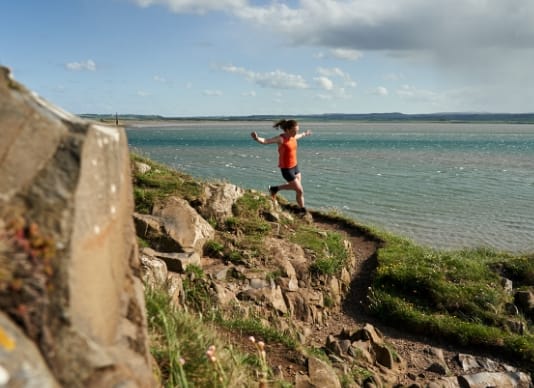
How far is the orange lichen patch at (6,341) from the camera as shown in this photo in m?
2.50

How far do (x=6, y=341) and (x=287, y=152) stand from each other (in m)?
13.6

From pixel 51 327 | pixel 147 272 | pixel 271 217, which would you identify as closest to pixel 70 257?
pixel 51 327

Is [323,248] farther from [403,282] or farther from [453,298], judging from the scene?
[453,298]

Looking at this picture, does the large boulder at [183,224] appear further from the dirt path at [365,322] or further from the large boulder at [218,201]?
the dirt path at [365,322]

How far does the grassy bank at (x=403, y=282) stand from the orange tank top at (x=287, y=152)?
1.28 m

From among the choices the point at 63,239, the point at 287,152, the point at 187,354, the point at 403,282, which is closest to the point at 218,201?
the point at 287,152

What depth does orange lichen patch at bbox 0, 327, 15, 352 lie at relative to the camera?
2496 millimetres

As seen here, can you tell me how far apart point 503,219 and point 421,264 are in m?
12.1

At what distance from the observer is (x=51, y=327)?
2.75 metres

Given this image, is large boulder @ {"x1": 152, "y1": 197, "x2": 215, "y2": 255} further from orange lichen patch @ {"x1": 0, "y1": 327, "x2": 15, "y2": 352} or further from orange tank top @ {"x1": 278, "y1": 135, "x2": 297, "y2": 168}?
orange lichen patch @ {"x1": 0, "y1": 327, "x2": 15, "y2": 352}

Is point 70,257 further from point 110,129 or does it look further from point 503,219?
point 503,219

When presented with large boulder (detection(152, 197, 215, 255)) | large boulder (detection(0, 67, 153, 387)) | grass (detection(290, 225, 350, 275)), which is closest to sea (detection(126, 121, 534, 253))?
grass (detection(290, 225, 350, 275))

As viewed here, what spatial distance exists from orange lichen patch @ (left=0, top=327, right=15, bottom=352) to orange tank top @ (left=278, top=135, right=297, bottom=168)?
13191mm

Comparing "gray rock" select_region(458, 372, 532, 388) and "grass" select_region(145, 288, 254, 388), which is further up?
"grass" select_region(145, 288, 254, 388)
